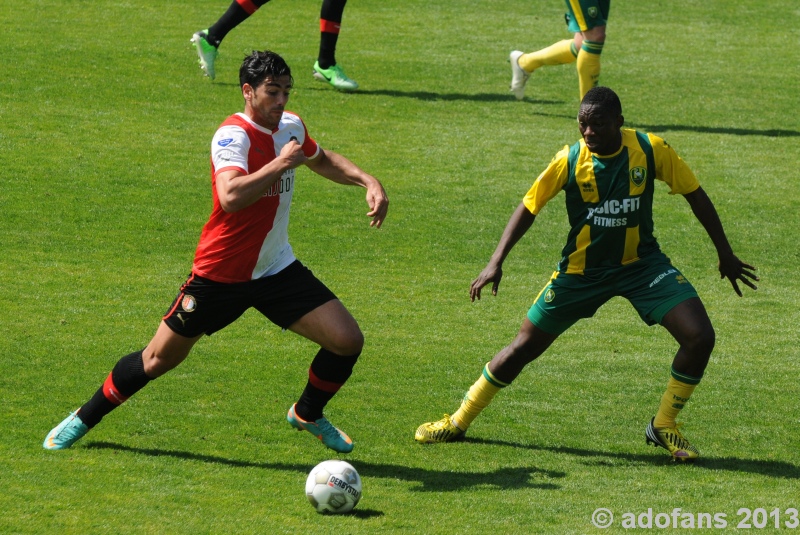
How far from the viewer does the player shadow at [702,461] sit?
628cm

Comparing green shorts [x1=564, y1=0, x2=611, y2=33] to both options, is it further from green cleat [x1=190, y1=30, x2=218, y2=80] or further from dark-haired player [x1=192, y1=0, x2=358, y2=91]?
green cleat [x1=190, y1=30, x2=218, y2=80]

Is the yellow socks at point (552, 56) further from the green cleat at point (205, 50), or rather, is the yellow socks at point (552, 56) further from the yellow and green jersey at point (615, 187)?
the yellow and green jersey at point (615, 187)

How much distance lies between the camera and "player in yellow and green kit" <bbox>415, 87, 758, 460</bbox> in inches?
245

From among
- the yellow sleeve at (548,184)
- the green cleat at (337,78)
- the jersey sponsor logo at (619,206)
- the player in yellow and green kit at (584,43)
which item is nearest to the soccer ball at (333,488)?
the yellow sleeve at (548,184)

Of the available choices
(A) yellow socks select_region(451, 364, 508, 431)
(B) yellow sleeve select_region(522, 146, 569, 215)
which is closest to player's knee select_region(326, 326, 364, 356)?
(A) yellow socks select_region(451, 364, 508, 431)

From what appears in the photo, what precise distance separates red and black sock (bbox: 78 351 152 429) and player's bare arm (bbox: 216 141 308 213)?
1.14 m

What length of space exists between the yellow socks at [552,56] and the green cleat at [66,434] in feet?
27.8

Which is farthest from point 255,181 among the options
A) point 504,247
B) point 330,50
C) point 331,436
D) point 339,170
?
point 330,50

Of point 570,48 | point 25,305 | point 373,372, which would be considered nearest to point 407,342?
point 373,372

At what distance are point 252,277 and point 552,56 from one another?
8.18m

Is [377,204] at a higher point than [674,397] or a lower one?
higher

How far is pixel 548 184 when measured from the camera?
20.8 ft

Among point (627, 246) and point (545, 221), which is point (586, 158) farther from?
point (545, 221)

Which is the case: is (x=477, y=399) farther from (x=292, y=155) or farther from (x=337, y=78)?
(x=337, y=78)
